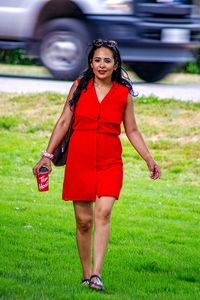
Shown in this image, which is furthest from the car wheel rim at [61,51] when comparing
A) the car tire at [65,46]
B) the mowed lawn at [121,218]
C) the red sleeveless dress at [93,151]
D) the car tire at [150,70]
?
the red sleeveless dress at [93,151]

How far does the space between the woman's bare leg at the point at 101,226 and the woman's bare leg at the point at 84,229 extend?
0.09 meters

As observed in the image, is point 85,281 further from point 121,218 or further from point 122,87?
point 121,218

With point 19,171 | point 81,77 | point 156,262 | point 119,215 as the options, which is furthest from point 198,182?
point 81,77

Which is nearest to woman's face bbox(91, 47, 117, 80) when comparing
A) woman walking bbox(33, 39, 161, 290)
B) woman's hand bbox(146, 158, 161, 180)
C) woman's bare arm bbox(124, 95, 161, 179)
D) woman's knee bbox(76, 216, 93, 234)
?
woman walking bbox(33, 39, 161, 290)

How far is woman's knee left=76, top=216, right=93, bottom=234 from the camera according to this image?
662 centimetres

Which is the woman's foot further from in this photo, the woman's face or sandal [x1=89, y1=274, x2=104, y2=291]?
the woman's face

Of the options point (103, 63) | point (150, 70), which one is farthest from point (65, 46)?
point (103, 63)

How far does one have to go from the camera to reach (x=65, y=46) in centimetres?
935

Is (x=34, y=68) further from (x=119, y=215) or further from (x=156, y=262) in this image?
(x=156, y=262)

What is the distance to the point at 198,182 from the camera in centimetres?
1295

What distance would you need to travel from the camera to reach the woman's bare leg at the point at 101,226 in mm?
6492

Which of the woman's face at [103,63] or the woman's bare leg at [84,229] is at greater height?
the woman's face at [103,63]

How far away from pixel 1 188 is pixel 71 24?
287 cm

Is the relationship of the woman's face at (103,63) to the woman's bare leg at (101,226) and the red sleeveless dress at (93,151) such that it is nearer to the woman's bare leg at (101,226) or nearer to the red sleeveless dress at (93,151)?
the red sleeveless dress at (93,151)
